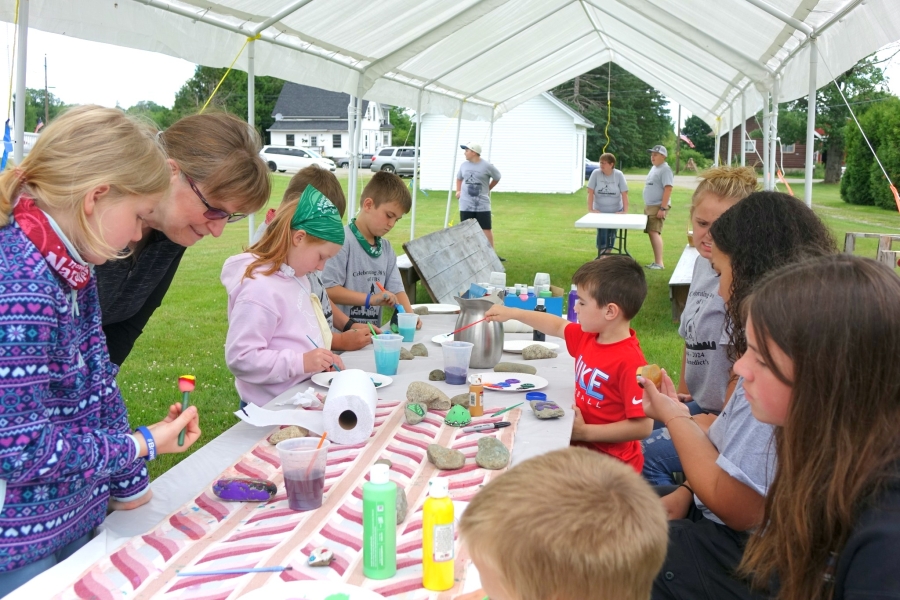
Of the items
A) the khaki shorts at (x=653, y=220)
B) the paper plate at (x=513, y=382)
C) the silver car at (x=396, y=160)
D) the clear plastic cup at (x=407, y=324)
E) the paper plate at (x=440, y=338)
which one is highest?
the silver car at (x=396, y=160)

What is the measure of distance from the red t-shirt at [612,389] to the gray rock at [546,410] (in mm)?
320

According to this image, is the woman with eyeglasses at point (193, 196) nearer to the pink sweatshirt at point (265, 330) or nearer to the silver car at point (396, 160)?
the pink sweatshirt at point (265, 330)

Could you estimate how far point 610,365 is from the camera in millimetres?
3094

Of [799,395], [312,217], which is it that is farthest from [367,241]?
[799,395]

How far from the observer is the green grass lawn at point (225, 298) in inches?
233

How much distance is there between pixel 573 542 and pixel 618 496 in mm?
107

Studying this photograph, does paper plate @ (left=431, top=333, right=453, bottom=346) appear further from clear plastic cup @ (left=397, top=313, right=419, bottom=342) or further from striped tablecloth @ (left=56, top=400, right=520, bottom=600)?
striped tablecloth @ (left=56, top=400, right=520, bottom=600)

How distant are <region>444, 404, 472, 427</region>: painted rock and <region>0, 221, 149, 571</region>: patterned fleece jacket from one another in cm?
111

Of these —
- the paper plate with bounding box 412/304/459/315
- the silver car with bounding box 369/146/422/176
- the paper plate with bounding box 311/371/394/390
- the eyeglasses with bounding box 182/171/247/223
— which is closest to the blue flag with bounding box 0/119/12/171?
the eyeglasses with bounding box 182/171/247/223

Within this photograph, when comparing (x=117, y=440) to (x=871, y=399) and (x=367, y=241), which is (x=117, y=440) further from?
(x=367, y=241)

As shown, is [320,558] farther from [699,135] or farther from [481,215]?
[699,135]

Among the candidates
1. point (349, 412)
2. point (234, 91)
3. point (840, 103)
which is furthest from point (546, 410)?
point (234, 91)

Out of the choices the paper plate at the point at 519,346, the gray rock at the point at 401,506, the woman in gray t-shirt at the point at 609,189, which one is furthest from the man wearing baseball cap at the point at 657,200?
the gray rock at the point at 401,506

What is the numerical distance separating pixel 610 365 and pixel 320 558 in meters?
1.73
